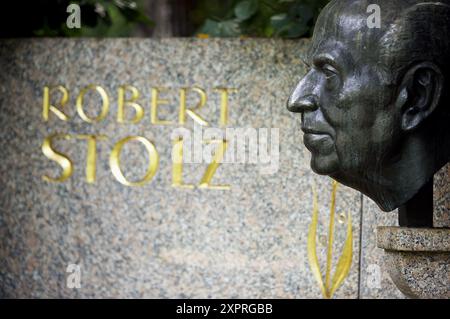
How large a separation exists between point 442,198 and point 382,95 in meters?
1.20

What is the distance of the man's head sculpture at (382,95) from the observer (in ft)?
12.9

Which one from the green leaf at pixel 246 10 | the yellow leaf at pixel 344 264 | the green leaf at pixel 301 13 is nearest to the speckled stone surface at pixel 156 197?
the yellow leaf at pixel 344 264

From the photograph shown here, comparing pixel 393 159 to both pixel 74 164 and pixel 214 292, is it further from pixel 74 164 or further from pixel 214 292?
pixel 74 164

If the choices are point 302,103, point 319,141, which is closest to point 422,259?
point 319,141

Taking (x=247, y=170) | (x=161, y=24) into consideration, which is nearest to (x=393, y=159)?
(x=247, y=170)

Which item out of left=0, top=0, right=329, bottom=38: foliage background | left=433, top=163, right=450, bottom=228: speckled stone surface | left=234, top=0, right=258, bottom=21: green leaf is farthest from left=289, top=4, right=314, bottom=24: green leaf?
left=433, top=163, right=450, bottom=228: speckled stone surface

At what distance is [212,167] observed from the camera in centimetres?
600

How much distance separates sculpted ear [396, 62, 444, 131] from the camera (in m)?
3.95

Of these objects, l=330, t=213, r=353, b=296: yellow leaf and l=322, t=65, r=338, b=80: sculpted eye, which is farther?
l=330, t=213, r=353, b=296: yellow leaf

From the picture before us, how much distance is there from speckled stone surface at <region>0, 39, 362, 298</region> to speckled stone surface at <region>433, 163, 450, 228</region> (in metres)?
0.88

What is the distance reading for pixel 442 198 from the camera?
496 cm

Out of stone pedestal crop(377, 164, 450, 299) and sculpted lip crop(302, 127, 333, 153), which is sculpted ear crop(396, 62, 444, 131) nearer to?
sculpted lip crop(302, 127, 333, 153)

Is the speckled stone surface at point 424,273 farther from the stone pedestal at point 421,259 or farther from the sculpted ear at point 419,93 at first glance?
the sculpted ear at point 419,93

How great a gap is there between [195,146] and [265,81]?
576 millimetres
